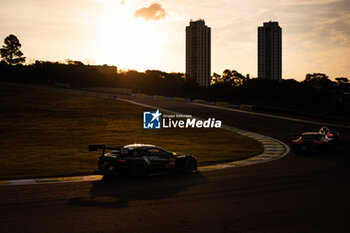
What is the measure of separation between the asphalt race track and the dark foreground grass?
4224 millimetres

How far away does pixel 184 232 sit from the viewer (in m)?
8.35

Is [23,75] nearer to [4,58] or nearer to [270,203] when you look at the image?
[4,58]

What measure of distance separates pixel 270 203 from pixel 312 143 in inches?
593

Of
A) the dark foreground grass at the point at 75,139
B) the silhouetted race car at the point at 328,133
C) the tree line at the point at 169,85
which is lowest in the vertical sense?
the dark foreground grass at the point at 75,139

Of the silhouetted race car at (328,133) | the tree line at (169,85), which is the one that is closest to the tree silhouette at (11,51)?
the tree line at (169,85)

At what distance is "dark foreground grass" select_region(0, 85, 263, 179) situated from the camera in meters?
18.9

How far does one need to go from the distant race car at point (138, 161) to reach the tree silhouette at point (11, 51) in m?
148

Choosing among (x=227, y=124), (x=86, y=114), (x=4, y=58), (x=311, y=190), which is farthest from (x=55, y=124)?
(x=4, y=58)

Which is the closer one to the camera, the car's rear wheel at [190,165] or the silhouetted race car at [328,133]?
the car's rear wheel at [190,165]

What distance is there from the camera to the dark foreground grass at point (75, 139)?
18922 mm

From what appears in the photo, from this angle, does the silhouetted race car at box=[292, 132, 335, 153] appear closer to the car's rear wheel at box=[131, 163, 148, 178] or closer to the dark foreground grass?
the dark foreground grass

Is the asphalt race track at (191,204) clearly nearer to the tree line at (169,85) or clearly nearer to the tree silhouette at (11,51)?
the tree line at (169,85)

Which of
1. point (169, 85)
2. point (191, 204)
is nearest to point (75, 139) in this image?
point (191, 204)

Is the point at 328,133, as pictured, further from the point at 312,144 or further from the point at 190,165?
the point at 190,165
